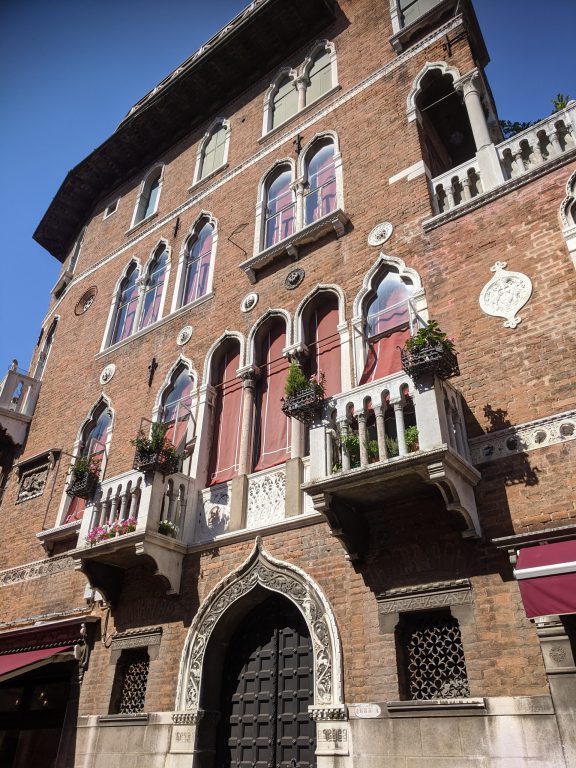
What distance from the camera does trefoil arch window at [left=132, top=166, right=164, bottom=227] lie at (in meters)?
16.7

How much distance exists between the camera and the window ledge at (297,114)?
1312cm

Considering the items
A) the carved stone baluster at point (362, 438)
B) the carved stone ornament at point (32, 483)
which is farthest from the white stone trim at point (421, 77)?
the carved stone ornament at point (32, 483)

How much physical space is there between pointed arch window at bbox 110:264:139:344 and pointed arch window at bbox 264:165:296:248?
4053 millimetres

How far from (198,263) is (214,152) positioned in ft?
13.1

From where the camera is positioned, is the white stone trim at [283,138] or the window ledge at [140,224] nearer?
the white stone trim at [283,138]

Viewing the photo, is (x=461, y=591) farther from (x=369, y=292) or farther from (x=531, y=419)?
(x=369, y=292)

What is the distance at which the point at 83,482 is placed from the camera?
1052 cm

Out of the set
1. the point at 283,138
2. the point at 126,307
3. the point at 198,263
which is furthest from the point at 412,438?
the point at 126,307

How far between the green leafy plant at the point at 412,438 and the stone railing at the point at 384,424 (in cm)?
1

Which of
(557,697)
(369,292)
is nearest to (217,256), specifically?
(369,292)

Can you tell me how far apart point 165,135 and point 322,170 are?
737 centimetres

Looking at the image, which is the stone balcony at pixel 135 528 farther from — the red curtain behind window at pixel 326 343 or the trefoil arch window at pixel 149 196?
the trefoil arch window at pixel 149 196

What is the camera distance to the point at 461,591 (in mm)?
6410

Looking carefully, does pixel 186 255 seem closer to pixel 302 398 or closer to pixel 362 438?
pixel 302 398
